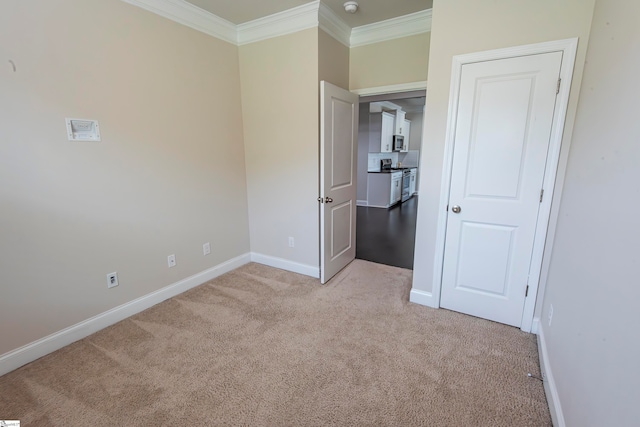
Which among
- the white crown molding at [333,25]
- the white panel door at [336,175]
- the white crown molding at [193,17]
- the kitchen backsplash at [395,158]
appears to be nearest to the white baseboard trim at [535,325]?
the white panel door at [336,175]

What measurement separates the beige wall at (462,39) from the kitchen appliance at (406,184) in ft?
18.3

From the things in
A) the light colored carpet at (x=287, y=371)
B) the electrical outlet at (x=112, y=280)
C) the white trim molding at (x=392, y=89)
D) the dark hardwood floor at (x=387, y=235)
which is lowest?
the light colored carpet at (x=287, y=371)

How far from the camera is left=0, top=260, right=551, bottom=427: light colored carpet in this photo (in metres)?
1.54

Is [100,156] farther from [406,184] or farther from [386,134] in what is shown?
[406,184]

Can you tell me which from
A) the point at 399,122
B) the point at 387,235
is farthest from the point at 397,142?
the point at 387,235

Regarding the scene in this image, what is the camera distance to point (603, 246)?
45.3 inches

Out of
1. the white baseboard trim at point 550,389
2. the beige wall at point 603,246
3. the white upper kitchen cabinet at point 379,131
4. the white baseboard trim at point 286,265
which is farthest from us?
the white upper kitchen cabinet at point 379,131

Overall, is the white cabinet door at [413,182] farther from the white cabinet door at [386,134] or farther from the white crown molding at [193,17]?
the white crown molding at [193,17]

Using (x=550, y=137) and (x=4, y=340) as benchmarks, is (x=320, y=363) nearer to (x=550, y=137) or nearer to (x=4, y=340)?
(x=4, y=340)

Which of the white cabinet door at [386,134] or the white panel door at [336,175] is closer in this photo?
the white panel door at [336,175]

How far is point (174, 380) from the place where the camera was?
1782mm

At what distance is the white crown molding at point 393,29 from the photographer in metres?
2.81

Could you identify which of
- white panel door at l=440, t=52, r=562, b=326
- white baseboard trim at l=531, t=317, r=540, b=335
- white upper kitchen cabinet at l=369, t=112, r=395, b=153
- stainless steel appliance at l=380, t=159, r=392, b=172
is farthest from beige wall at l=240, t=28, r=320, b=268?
stainless steel appliance at l=380, t=159, r=392, b=172

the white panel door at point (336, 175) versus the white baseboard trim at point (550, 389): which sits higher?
the white panel door at point (336, 175)
